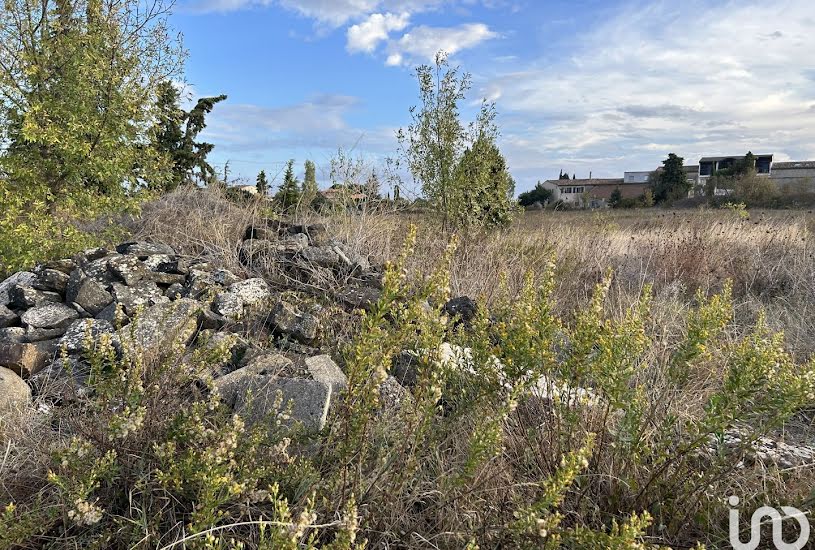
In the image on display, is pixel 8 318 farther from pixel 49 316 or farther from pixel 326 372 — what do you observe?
pixel 326 372

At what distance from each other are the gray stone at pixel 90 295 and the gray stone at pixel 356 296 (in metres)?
1.76

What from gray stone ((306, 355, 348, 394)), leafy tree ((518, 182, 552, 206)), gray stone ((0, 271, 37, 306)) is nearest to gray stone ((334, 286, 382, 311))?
gray stone ((306, 355, 348, 394))

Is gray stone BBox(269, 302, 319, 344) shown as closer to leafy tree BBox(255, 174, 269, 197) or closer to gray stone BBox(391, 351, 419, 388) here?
gray stone BBox(391, 351, 419, 388)

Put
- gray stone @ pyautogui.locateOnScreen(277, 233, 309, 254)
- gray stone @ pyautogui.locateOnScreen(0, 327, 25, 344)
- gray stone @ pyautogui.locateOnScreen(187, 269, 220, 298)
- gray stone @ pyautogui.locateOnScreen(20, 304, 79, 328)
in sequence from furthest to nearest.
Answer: gray stone @ pyautogui.locateOnScreen(277, 233, 309, 254), gray stone @ pyautogui.locateOnScreen(187, 269, 220, 298), gray stone @ pyautogui.locateOnScreen(20, 304, 79, 328), gray stone @ pyautogui.locateOnScreen(0, 327, 25, 344)

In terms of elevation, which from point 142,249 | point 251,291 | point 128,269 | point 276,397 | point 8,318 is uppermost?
point 142,249

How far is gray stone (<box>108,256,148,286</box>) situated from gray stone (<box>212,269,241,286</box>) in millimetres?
562

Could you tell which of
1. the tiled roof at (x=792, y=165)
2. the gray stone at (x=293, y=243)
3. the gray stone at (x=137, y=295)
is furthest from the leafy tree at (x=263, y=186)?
the tiled roof at (x=792, y=165)

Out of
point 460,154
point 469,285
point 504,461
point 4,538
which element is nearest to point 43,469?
point 4,538

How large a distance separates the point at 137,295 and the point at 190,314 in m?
1.46

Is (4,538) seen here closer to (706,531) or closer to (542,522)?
(542,522)

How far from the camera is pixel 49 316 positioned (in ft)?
13.2

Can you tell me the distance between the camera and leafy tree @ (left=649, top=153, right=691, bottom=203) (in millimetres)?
34188

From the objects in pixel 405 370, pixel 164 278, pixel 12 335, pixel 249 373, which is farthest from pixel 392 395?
pixel 12 335

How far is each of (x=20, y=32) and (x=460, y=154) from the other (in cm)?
522
